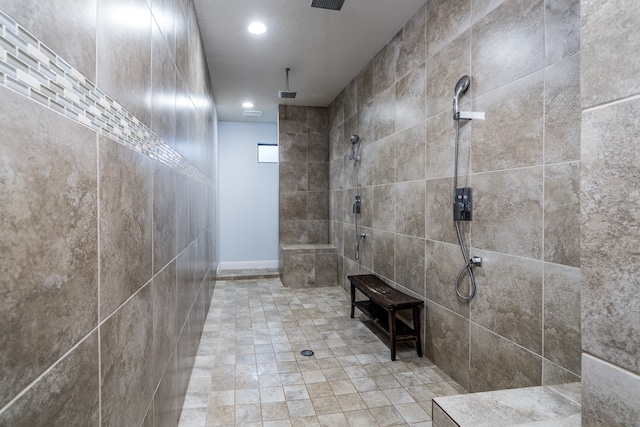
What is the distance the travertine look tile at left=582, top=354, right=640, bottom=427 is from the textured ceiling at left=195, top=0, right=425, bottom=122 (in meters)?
2.82

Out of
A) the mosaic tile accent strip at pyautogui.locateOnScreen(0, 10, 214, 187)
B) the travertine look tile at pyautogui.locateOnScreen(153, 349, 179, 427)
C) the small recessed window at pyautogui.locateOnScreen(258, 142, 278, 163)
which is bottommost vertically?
the travertine look tile at pyautogui.locateOnScreen(153, 349, 179, 427)

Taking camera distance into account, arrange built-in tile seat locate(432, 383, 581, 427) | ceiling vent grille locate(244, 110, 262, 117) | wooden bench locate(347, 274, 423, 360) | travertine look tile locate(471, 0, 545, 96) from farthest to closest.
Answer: ceiling vent grille locate(244, 110, 262, 117) < wooden bench locate(347, 274, 423, 360) < travertine look tile locate(471, 0, 545, 96) < built-in tile seat locate(432, 383, 581, 427)

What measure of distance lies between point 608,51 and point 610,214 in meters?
0.35

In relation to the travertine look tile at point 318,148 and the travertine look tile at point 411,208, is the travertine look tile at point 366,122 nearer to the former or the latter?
the travertine look tile at point 411,208

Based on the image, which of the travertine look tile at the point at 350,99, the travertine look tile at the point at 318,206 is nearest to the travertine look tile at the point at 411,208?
the travertine look tile at the point at 350,99

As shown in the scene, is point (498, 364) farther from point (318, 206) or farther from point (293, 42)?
point (318, 206)

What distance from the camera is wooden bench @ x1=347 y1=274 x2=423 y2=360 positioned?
2.78 metres

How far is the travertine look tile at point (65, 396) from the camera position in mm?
562

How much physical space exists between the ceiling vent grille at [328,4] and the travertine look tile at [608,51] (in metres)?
2.24

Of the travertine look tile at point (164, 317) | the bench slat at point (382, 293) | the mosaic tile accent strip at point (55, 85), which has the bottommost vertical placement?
the bench slat at point (382, 293)

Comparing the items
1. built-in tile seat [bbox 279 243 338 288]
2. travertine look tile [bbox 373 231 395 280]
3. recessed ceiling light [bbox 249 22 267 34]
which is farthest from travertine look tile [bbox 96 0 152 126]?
built-in tile seat [bbox 279 243 338 288]

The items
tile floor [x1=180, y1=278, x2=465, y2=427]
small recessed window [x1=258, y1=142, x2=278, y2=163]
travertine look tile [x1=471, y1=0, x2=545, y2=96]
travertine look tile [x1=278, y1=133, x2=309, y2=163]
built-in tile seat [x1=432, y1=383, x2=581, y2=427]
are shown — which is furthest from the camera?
small recessed window [x1=258, y1=142, x2=278, y2=163]

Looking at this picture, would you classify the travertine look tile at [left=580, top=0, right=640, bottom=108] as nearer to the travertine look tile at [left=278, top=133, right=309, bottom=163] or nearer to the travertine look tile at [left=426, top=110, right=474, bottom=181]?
the travertine look tile at [left=426, top=110, right=474, bottom=181]

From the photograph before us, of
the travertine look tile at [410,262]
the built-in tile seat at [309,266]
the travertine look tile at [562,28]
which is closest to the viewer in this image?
the travertine look tile at [562,28]
